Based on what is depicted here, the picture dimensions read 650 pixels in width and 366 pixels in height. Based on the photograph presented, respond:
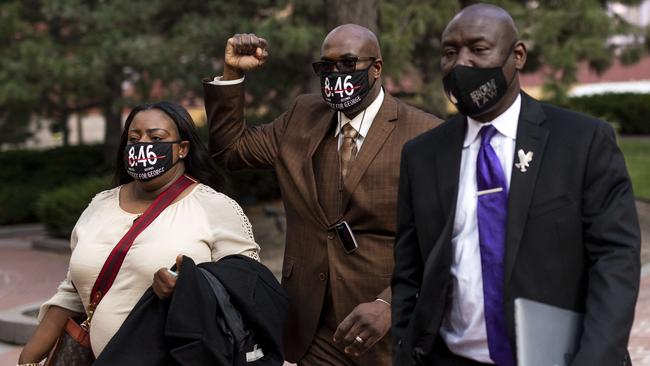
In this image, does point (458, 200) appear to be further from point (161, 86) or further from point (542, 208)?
point (161, 86)

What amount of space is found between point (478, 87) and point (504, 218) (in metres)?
0.35

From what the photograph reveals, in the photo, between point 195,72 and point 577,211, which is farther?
point 195,72

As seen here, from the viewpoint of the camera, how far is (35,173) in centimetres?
2058

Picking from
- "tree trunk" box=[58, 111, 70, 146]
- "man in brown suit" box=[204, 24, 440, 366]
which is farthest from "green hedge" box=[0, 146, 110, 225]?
"man in brown suit" box=[204, 24, 440, 366]

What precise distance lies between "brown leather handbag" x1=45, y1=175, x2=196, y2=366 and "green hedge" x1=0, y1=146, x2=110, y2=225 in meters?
15.0

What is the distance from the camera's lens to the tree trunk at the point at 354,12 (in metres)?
10.6

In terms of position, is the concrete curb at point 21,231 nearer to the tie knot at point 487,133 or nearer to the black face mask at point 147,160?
the black face mask at point 147,160

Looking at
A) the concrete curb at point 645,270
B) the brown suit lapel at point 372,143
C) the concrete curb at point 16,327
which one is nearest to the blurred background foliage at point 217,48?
the concrete curb at point 645,270

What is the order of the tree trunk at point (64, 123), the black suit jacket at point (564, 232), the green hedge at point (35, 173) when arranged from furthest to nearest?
the tree trunk at point (64, 123)
the green hedge at point (35, 173)
the black suit jacket at point (564, 232)

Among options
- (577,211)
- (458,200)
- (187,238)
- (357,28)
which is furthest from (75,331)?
(577,211)

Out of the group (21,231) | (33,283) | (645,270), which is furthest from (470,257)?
(21,231)

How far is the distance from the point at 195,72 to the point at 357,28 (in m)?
10.8

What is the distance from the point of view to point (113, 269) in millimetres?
4293

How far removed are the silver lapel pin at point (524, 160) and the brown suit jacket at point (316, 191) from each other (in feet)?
4.14
